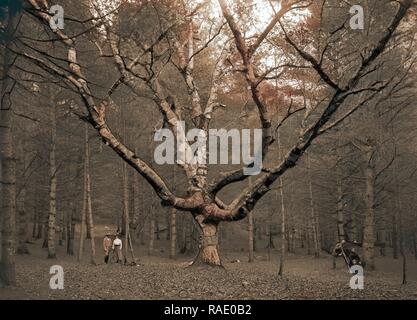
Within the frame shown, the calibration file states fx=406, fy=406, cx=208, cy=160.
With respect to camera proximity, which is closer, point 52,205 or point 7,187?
point 7,187

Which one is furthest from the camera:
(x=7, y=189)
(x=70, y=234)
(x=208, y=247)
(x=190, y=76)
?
(x=70, y=234)

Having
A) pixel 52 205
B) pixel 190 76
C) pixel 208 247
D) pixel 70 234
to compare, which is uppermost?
pixel 190 76

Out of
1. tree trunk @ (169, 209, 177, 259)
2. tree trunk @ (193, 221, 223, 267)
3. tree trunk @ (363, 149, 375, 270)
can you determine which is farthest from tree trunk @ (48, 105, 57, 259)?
tree trunk @ (363, 149, 375, 270)

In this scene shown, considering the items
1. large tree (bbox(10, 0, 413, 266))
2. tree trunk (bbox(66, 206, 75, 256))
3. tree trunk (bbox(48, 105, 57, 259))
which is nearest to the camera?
large tree (bbox(10, 0, 413, 266))

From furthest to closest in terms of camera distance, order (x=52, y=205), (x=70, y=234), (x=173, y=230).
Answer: (x=70, y=234) → (x=173, y=230) → (x=52, y=205)

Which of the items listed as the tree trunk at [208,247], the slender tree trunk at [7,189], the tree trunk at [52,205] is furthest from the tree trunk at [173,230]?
the slender tree trunk at [7,189]

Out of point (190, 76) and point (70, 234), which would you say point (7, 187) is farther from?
point (70, 234)

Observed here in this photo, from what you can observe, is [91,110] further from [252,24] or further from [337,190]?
[337,190]

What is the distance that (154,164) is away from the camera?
29969 millimetres

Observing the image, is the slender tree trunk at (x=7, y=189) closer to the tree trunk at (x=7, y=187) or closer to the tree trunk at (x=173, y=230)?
the tree trunk at (x=7, y=187)

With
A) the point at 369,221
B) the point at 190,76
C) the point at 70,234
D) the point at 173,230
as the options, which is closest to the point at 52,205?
the point at 70,234

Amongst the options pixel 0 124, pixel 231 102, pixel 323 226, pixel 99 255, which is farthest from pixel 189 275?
pixel 323 226

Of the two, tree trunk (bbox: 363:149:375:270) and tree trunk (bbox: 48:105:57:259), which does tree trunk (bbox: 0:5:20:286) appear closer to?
tree trunk (bbox: 48:105:57:259)

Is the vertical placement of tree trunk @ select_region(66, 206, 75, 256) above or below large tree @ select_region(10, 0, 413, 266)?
below
